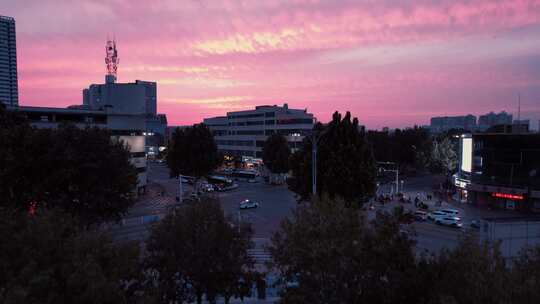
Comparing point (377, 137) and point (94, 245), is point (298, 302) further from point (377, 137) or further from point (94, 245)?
point (377, 137)

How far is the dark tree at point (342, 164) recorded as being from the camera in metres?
27.7

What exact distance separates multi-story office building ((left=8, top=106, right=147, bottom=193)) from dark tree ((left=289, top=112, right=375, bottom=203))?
3255 cm

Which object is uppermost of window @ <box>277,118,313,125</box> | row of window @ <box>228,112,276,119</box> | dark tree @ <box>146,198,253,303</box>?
row of window @ <box>228,112,276,119</box>

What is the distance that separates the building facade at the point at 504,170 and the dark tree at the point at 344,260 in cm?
4000

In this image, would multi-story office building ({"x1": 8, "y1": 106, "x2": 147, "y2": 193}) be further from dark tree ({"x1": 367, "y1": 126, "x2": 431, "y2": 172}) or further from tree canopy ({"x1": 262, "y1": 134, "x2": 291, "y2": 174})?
dark tree ({"x1": 367, "y1": 126, "x2": 431, "y2": 172})

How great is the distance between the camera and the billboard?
164ft

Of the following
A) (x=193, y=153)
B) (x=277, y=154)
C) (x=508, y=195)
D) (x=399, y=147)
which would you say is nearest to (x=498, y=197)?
(x=508, y=195)

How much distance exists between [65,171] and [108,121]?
1432 inches

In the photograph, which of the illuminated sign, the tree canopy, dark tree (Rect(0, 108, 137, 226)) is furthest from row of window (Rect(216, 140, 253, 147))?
dark tree (Rect(0, 108, 137, 226))

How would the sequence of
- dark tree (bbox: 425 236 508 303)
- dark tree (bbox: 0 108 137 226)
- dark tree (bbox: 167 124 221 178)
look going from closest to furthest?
dark tree (bbox: 425 236 508 303) < dark tree (bbox: 0 108 137 226) < dark tree (bbox: 167 124 221 178)

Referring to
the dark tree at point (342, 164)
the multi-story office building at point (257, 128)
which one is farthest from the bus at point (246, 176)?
the dark tree at point (342, 164)

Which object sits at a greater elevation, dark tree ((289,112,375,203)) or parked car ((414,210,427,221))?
dark tree ((289,112,375,203))

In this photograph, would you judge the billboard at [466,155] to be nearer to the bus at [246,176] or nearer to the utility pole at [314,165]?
the utility pole at [314,165]

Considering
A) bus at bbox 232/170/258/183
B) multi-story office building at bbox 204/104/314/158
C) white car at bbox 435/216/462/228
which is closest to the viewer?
white car at bbox 435/216/462/228
